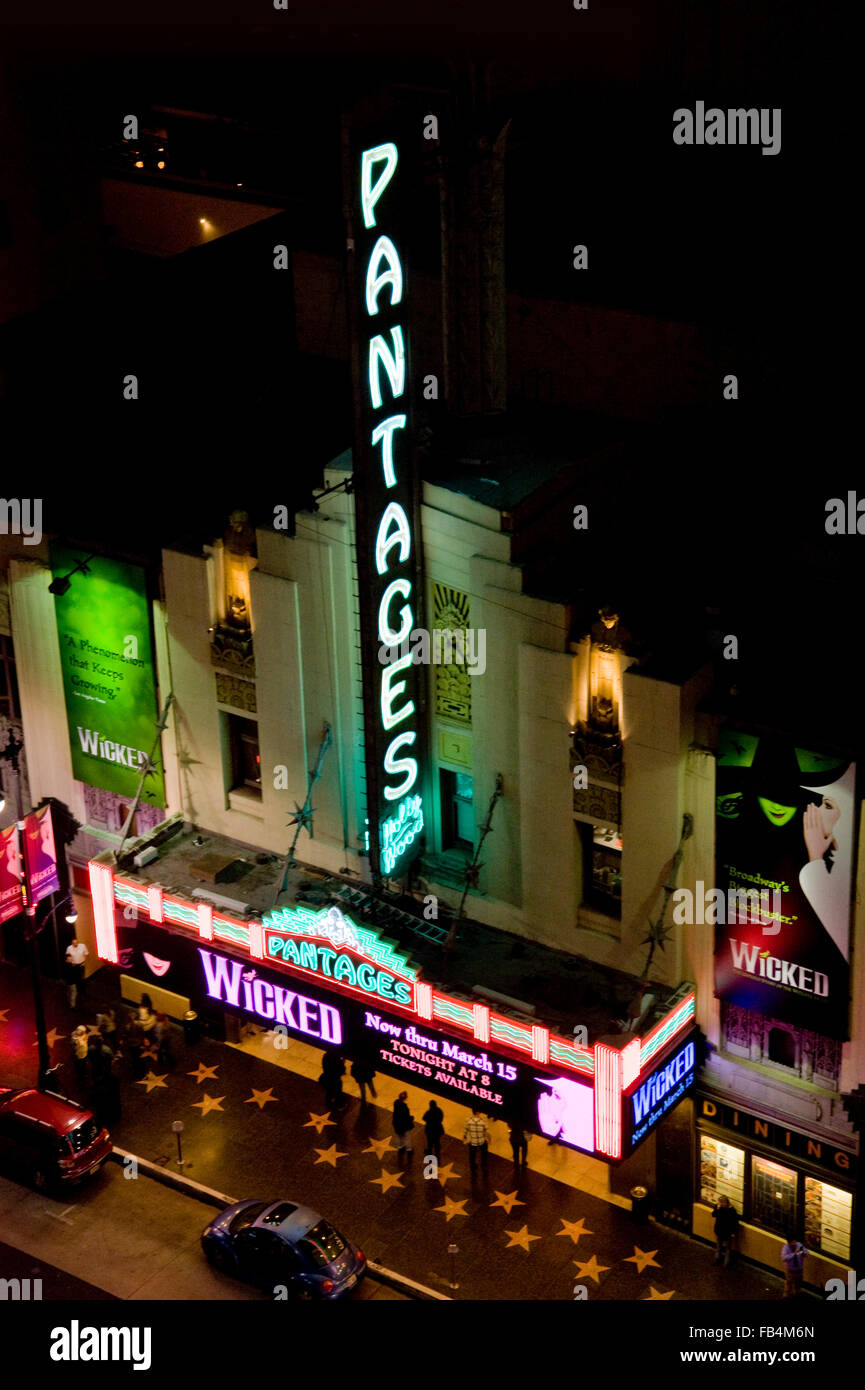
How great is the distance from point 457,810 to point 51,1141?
435 inches

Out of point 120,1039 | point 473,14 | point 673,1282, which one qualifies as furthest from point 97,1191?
point 473,14

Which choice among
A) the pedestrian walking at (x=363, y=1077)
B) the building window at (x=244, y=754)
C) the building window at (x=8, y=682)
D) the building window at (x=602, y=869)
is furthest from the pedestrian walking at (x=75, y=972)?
the building window at (x=602, y=869)

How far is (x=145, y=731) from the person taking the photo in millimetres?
40688

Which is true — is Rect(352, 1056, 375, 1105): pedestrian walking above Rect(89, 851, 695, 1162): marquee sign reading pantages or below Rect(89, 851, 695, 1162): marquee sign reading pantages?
below

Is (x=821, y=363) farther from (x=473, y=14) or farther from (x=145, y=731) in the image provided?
(x=145, y=731)

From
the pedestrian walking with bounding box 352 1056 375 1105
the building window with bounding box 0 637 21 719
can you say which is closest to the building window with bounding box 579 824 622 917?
the pedestrian walking with bounding box 352 1056 375 1105

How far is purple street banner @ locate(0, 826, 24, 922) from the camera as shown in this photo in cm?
3981

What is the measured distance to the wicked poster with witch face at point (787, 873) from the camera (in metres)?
31.1

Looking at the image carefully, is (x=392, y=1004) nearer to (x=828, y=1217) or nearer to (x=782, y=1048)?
(x=782, y=1048)

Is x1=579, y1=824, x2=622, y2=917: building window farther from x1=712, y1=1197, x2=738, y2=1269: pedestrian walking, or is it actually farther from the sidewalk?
the sidewalk

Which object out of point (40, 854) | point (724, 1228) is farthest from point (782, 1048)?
point (40, 854)

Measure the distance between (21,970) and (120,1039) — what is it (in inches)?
166

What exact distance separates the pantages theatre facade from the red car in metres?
3.45

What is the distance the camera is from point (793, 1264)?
3441cm
